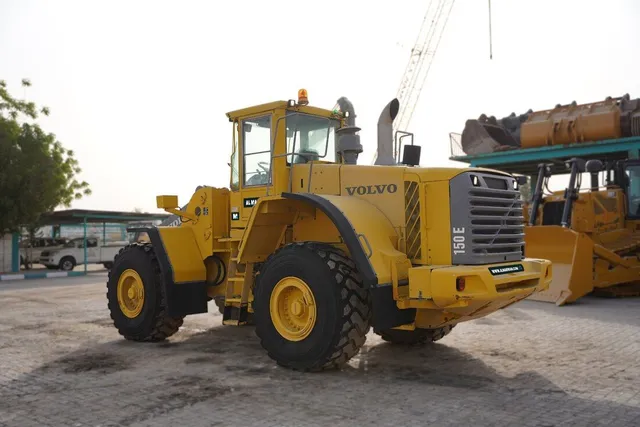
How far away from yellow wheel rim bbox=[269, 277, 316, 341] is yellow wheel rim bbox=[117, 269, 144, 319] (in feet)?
8.22

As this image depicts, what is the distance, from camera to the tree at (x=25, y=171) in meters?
23.3

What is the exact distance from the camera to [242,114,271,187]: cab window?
23.4 feet

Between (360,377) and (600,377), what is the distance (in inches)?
90.5

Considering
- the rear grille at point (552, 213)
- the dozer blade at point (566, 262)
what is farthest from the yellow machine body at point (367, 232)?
the rear grille at point (552, 213)

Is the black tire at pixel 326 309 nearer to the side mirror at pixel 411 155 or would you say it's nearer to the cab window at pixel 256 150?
the cab window at pixel 256 150

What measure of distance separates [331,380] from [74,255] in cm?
2193

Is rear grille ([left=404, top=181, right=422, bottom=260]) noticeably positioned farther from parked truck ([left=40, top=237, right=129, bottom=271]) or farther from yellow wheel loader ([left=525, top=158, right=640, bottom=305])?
parked truck ([left=40, top=237, right=129, bottom=271])

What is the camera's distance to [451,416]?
456 cm

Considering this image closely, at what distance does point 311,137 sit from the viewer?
7.32m

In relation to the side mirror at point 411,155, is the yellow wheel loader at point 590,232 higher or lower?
lower

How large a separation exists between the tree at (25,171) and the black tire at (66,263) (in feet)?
6.24

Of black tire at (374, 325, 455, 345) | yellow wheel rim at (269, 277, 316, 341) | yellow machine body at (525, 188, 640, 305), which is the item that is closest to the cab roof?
yellow wheel rim at (269, 277, 316, 341)

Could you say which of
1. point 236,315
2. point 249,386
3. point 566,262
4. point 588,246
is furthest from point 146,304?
point 588,246

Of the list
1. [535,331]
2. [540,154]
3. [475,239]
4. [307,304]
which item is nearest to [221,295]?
[307,304]
